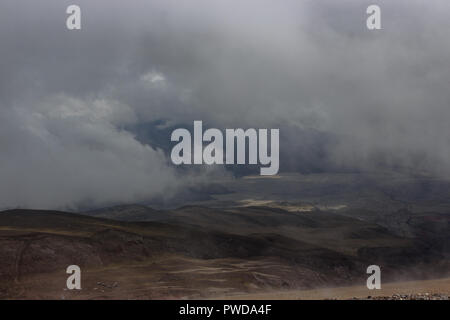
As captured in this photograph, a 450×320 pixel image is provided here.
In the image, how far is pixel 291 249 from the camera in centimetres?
7594

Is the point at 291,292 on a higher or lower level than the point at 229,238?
lower

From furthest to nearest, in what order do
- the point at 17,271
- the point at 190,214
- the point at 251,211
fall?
the point at 251,211 < the point at 190,214 < the point at 17,271

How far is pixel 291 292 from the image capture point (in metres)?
54.4

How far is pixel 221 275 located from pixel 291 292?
287 inches

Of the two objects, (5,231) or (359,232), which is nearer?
(5,231)

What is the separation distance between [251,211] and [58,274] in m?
60.7

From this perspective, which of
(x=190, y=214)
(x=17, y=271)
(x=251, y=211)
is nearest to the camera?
(x=17, y=271)
